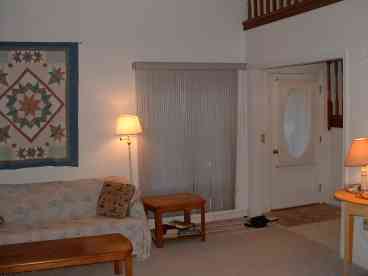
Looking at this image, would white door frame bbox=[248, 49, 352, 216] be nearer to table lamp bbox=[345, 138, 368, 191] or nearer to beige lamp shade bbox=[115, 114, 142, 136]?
table lamp bbox=[345, 138, 368, 191]

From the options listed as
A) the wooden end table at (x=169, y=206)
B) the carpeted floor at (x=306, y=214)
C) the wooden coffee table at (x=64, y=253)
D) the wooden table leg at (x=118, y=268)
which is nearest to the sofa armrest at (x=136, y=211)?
the wooden end table at (x=169, y=206)

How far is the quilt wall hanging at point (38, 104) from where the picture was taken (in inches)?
212

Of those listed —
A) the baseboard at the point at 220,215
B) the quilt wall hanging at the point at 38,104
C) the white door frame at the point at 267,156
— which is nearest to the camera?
the white door frame at the point at 267,156

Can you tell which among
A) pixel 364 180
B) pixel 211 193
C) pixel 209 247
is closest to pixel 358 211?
pixel 364 180

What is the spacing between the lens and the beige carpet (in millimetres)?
4570

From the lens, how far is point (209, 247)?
17.4ft

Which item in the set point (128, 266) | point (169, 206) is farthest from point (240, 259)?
point (128, 266)

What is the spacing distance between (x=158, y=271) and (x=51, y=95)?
7.51 ft

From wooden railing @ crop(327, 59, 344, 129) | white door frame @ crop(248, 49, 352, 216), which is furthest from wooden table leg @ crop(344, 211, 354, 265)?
wooden railing @ crop(327, 59, 344, 129)

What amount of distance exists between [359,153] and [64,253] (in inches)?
99.8

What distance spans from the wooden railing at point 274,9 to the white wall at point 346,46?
0.06m

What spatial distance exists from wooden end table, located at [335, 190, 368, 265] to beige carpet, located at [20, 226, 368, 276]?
326 millimetres

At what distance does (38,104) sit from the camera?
5504mm

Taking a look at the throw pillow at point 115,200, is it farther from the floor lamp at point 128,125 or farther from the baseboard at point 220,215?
the baseboard at point 220,215
